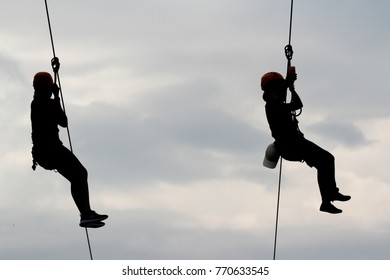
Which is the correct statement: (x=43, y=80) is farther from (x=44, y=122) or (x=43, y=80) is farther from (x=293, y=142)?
(x=293, y=142)

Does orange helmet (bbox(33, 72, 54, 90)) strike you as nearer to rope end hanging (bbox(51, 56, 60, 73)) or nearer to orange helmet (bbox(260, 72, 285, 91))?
rope end hanging (bbox(51, 56, 60, 73))

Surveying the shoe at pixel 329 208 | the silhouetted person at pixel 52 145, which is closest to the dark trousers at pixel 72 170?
the silhouetted person at pixel 52 145

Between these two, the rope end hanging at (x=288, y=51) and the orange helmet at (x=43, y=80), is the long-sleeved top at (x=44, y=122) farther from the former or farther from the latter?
the rope end hanging at (x=288, y=51)

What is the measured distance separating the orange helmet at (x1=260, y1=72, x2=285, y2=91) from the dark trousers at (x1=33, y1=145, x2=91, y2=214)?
326 centimetres

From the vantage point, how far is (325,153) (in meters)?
15.0

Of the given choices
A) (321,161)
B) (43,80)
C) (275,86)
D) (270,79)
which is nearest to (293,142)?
(321,161)

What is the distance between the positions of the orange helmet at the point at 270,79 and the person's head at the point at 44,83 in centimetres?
346

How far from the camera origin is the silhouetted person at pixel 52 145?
1466cm

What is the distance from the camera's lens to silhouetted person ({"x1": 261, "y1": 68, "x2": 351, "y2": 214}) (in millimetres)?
14852

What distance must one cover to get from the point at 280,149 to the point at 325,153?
0.75 metres

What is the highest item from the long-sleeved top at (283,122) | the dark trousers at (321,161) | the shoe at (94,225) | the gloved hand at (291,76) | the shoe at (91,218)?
the gloved hand at (291,76)

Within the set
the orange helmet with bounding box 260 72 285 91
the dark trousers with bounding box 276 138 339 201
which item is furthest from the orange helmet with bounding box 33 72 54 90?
the dark trousers with bounding box 276 138 339 201
